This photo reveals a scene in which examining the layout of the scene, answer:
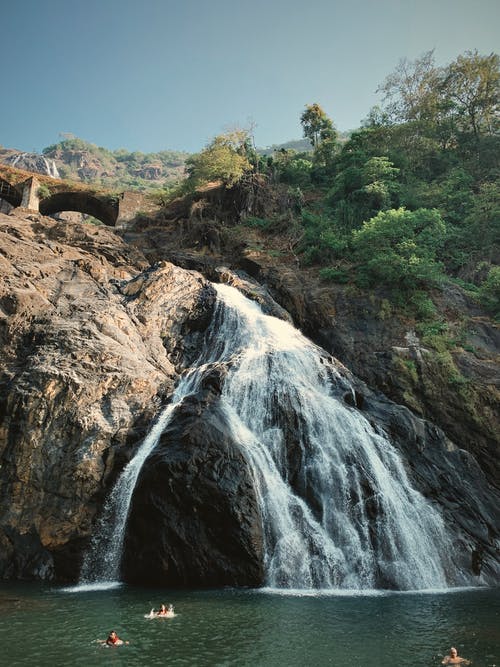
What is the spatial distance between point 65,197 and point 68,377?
25.2 metres

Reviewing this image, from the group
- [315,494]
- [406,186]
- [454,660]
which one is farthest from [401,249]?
[454,660]

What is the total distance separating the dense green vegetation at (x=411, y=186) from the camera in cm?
2558

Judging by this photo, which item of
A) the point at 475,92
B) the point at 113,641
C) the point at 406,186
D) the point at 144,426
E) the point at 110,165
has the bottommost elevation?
the point at 113,641

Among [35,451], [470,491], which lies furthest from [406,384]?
[35,451]

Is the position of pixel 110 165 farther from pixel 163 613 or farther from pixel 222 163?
pixel 163 613

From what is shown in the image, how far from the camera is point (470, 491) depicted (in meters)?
16.5

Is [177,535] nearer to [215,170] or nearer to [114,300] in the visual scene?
[114,300]

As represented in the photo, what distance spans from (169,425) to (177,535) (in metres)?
3.52

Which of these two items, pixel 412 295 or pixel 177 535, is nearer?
pixel 177 535

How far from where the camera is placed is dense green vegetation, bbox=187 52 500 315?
25.6m

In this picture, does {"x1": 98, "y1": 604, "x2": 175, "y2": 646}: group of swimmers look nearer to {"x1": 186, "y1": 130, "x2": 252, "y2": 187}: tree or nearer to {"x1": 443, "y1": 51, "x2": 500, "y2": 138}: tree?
{"x1": 186, "y1": 130, "x2": 252, "y2": 187}: tree

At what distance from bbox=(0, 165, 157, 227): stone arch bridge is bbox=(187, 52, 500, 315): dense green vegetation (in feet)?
Result: 18.6

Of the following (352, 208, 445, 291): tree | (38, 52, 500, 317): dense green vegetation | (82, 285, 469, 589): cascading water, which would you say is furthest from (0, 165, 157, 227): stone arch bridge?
(82, 285, 469, 589): cascading water

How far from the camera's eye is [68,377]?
15.7 m
